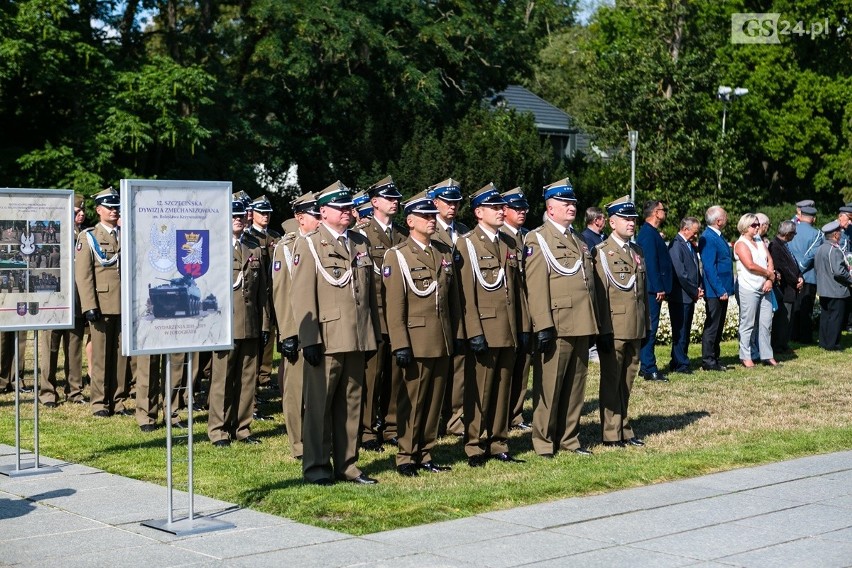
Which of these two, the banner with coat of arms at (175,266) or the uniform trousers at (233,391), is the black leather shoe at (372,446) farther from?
the banner with coat of arms at (175,266)

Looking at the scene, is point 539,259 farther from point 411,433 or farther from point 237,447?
point 237,447

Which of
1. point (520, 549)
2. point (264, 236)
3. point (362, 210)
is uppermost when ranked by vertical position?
point (362, 210)

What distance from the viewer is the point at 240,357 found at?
11.3 metres

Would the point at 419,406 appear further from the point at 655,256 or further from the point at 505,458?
the point at 655,256

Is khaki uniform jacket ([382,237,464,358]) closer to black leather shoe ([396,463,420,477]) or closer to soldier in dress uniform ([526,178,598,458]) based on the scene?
black leather shoe ([396,463,420,477])

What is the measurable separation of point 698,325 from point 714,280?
301 cm

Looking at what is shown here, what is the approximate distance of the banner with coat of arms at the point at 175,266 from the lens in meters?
7.77

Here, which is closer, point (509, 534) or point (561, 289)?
point (509, 534)

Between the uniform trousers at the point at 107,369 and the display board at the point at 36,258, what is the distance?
2909 mm

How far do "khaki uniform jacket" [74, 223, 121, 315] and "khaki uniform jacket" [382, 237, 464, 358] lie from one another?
176 inches

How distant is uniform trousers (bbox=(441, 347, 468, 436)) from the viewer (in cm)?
1035

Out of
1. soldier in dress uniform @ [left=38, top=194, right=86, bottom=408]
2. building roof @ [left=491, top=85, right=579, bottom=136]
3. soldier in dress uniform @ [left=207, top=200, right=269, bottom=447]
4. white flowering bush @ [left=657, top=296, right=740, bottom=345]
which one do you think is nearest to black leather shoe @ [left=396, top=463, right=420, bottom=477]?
soldier in dress uniform @ [left=207, top=200, right=269, bottom=447]

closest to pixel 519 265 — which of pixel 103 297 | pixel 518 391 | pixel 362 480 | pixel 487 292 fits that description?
pixel 487 292

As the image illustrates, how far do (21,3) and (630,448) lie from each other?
1982 cm
